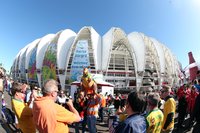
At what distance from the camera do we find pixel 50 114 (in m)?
3.20

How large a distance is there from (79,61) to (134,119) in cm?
4524

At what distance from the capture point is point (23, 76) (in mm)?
64125

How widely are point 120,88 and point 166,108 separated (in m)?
43.2

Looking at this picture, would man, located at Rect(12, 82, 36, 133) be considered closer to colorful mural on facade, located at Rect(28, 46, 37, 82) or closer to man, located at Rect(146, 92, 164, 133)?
man, located at Rect(146, 92, 164, 133)

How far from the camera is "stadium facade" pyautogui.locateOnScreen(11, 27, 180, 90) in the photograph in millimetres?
49406

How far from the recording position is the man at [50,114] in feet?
10.5

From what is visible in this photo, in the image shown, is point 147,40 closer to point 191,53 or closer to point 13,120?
point 191,53

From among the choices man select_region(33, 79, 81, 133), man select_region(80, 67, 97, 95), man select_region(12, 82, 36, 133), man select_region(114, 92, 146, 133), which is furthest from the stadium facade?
man select_region(114, 92, 146, 133)

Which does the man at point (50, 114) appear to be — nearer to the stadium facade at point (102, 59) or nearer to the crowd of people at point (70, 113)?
the crowd of people at point (70, 113)

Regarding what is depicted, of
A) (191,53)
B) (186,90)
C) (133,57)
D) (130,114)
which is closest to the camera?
(130,114)

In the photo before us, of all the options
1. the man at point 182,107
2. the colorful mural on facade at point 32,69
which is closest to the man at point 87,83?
the man at point 182,107

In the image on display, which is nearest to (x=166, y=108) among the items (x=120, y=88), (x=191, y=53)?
(x=191, y=53)

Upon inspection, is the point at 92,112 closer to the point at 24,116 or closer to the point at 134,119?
the point at 24,116

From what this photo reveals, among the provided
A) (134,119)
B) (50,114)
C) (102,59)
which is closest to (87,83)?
(50,114)
